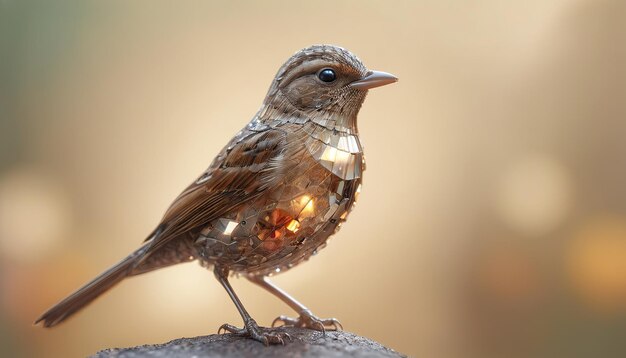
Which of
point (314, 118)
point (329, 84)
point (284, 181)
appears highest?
point (329, 84)

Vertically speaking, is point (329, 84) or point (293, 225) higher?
point (329, 84)

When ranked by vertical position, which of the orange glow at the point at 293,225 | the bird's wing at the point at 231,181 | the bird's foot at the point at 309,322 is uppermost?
the bird's wing at the point at 231,181

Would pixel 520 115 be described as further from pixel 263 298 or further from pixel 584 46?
pixel 263 298

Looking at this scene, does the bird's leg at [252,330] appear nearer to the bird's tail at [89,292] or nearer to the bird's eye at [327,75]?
the bird's tail at [89,292]

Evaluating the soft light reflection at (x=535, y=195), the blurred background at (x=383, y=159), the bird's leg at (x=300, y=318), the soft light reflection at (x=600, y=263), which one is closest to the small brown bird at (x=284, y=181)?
the bird's leg at (x=300, y=318)

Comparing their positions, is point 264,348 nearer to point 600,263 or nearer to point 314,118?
point 314,118

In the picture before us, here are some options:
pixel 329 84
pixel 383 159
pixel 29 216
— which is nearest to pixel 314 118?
pixel 329 84

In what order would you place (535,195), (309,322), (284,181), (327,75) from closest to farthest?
(284,181) → (327,75) → (309,322) → (535,195)

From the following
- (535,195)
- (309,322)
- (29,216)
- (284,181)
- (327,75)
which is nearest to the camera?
(284,181)
